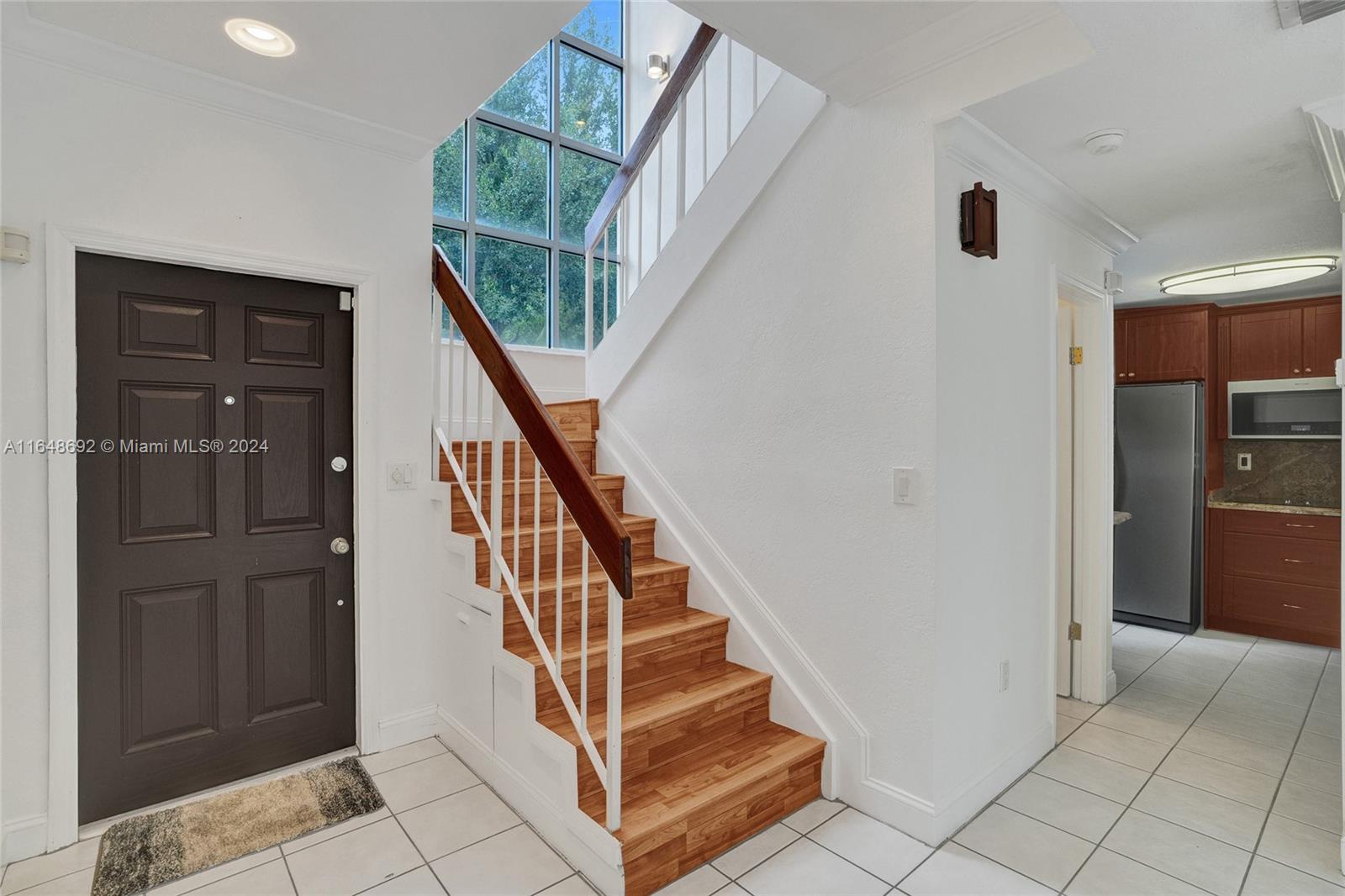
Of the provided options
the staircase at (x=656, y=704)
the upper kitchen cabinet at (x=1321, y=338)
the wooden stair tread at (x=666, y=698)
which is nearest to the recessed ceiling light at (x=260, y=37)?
the staircase at (x=656, y=704)

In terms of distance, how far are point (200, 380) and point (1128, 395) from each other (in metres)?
5.56

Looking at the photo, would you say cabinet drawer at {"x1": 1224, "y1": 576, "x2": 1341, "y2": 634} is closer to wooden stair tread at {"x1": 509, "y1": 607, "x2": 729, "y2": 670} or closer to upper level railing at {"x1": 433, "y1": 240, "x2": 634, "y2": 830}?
wooden stair tread at {"x1": 509, "y1": 607, "x2": 729, "y2": 670}

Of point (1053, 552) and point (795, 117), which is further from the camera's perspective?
point (1053, 552)

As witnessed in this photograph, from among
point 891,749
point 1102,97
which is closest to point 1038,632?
point 891,749

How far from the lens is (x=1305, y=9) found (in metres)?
1.68

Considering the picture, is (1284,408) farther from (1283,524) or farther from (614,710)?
(614,710)

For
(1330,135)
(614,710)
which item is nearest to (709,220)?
(614,710)

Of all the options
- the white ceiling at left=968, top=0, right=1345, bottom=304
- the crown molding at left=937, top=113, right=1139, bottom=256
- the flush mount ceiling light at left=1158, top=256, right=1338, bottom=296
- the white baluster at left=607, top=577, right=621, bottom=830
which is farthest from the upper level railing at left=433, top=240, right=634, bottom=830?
the flush mount ceiling light at left=1158, top=256, right=1338, bottom=296

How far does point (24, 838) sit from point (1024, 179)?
4103 millimetres

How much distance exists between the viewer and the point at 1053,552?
2963 millimetres

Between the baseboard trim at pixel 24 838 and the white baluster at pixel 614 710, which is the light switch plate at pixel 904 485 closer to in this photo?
the white baluster at pixel 614 710

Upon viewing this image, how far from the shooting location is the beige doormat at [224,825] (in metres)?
2.03

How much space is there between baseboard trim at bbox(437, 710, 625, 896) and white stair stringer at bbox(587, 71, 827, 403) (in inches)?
70.2

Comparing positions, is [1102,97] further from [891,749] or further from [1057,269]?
[891,749]
